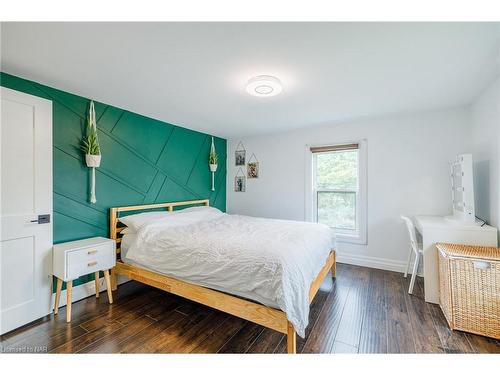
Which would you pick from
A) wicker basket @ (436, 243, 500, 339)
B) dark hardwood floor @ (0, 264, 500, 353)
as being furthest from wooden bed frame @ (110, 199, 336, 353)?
wicker basket @ (436, 243, 500, 339)

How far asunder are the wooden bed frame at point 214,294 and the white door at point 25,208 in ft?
2.17

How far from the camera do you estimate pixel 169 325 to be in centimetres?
198

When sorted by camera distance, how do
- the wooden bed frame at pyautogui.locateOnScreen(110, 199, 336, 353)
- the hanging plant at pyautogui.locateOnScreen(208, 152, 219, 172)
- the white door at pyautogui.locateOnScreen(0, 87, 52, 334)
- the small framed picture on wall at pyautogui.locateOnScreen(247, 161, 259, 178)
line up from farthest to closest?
the small framed picture on wall at pyautogui.locateOnScreen(247, 161, 259, 178) < the hanging plant at pyautogui.locateOnScreen(208, 152, 219, 172) < the white door at pyautogui.locateOnScreen(0, 87, 52, 334) < the wooden bed frame at pyautogui.locateOnScreen(110, 199, 336, 353)

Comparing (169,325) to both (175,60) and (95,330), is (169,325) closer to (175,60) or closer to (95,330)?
(95,330)

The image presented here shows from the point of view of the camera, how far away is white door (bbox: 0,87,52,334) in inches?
73.2

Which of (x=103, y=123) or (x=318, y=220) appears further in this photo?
(x=318, y=220)

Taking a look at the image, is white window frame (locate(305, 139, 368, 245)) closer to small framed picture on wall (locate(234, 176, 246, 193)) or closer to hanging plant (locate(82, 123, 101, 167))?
small framed picture on wall (locate(234, 176, 246, 193))

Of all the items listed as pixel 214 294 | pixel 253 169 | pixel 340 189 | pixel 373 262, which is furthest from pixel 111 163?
pixel 373 262

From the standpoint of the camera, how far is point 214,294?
186 centimetres

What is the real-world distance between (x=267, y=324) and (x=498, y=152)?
2.68m

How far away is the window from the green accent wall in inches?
85.3

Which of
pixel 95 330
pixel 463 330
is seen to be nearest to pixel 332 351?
pixel 463 330
